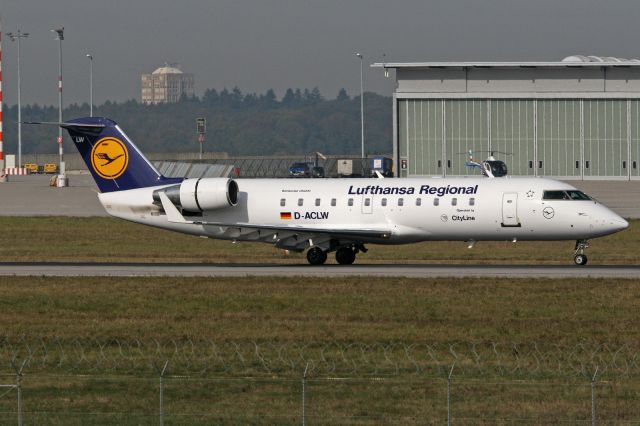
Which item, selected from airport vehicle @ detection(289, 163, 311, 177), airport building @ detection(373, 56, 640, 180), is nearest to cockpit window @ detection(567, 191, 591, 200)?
airport building @ detection(373, 56, 640, 180)

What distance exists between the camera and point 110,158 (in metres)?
44.3

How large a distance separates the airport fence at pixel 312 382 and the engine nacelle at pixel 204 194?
16695 mm

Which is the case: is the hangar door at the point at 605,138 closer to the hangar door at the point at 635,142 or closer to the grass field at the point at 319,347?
the hangar door at the point at 635,142

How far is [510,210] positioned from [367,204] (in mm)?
5120

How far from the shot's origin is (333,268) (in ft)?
134

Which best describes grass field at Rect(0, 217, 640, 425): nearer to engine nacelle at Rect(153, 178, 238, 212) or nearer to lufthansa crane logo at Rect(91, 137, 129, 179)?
engine nacelle at Rect(153, 178, 238, 212)

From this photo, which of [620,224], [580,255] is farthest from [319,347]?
[580,255]

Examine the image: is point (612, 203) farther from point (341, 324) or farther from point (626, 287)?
point (341, 324)

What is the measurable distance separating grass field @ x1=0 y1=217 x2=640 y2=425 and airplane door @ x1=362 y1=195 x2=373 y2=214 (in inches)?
217

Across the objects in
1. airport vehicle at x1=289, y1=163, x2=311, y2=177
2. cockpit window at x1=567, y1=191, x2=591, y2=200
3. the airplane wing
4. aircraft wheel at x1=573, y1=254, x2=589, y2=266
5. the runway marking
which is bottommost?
the runway marking

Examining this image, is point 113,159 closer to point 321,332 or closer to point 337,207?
point 337,207

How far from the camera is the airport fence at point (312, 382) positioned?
17.5 metres

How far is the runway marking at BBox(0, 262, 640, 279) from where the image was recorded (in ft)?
124

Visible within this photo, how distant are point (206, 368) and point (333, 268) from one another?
19.1 m
